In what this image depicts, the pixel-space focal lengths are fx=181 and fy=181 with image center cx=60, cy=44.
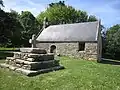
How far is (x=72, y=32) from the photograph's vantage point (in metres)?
24.6

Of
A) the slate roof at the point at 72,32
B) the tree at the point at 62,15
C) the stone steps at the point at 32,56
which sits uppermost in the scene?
the tree at the point at 62,15

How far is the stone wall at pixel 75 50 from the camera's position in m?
22.0

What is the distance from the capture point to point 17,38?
3756 cm

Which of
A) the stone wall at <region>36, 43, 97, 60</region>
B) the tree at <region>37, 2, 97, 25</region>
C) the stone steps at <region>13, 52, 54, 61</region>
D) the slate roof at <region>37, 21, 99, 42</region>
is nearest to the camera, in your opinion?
the stone steps at <region>13, 52, 54, 61</region>

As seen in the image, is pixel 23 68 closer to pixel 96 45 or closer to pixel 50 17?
pixel 96 45

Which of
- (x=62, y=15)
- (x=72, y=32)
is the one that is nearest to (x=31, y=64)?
(x=72, y=32)

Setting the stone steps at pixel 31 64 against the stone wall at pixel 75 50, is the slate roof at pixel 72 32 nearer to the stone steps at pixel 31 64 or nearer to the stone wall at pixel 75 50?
the stone wall at pixel 75 50

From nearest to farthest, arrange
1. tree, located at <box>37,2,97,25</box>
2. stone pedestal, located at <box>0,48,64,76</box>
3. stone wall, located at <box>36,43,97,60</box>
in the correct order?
1. stone pedestal, located at <box>0,48,64,76</box>
2. stone wall, located at <box>36,43,97,60</box>
3. tree, located at <box>37,2,97,25</box>

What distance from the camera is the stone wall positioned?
22016 millimetres

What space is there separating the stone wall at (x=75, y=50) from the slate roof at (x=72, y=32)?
74 centimetres

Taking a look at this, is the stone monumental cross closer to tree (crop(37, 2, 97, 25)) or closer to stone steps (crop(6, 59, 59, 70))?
stone steps (crop(6, 59, 59, 70))

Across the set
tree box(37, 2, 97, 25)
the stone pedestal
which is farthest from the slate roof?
tree box(37, 2, 97, 25)

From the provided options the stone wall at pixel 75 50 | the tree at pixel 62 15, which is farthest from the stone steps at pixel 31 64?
the tree at pixel 62 15

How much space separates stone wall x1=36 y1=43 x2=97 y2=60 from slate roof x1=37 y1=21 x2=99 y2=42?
741 millimetres
